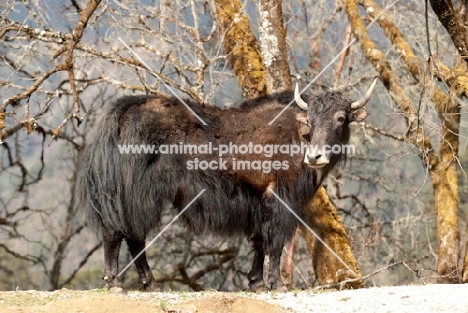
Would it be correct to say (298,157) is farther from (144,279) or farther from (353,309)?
(353,309)

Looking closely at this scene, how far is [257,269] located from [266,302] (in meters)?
2.52

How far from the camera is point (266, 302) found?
20.4ft

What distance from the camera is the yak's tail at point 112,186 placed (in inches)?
317

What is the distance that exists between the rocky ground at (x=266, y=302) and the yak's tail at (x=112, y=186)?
3.12 feet

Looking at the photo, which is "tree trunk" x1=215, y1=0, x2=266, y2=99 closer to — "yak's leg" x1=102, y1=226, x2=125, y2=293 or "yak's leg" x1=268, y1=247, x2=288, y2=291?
"yak's leg" x1=268, y1=247, x2=288, y2=291

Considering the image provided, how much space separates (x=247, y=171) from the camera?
8.61 metres

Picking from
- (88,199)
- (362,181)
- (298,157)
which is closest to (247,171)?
(298,157)

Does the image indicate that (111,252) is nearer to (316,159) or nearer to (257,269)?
(257,269)

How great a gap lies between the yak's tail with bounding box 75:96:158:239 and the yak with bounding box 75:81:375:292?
11 millimetres

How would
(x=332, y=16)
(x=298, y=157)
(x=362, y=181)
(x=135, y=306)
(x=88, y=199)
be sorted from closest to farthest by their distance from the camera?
(x=135, y=306) < (x=88, y=199) < (x=298, y=157) < (x=332, y=16) < (x=362, y=181)

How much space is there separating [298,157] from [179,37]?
4.09 metres

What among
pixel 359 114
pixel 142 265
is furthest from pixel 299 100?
pixel 142 265

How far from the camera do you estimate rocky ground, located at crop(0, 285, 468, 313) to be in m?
5.73

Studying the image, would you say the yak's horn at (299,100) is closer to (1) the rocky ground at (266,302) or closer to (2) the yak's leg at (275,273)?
(2) the yak's leg at (275,273)
